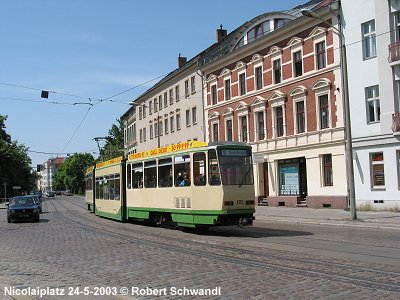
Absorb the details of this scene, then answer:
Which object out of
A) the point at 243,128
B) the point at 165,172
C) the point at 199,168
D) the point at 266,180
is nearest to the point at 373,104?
the point at 266,180

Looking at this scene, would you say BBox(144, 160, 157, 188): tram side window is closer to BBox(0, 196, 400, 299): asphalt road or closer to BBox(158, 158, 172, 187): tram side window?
BBox(158, 158, 172, 187): tram side window

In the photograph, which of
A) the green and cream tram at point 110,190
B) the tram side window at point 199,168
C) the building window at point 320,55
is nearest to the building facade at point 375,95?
the building window at point 320,55

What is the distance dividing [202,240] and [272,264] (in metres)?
5.79

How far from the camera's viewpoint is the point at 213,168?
56.2 ft

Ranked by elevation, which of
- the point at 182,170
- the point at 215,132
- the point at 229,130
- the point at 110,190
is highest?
the point at 215,132

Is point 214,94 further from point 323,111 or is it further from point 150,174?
point 150,174

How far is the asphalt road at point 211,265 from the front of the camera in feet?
26.4

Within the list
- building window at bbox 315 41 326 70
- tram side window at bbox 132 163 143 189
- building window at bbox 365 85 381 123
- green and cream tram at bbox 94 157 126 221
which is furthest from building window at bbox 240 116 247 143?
tram side window at bbox 132 163 143 189

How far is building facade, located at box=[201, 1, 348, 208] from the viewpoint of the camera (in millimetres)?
30734

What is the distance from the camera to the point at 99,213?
30469mm

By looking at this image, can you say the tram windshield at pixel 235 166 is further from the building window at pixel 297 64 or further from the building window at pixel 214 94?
the building window at pixel 214 94

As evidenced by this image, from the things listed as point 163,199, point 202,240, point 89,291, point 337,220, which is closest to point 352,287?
point 89,291

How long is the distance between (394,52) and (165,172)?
571 inches

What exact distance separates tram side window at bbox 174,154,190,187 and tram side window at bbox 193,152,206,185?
42cm
